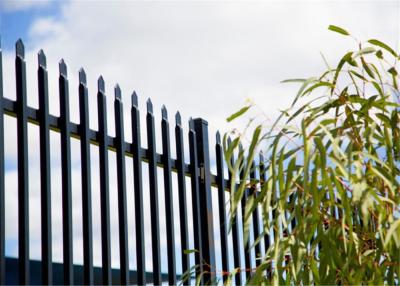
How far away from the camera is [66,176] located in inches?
107

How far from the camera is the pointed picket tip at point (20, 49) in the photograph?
267 centimetres

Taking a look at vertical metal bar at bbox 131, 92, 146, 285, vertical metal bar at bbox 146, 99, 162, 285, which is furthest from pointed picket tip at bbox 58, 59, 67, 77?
vertical metal bar at bbox 146, 99, 162, 285

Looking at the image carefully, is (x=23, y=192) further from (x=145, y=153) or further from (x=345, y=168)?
(x=345, y=168)

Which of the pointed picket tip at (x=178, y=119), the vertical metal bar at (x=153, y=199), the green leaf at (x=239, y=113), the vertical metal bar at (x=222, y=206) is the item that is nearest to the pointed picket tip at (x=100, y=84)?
the vertical metal bar at (x=153, y=199)

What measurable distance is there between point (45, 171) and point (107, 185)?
1.11 ft

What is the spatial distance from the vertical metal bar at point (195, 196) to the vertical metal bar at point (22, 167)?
1.07 m

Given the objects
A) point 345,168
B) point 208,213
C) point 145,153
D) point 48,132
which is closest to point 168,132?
point 145,153

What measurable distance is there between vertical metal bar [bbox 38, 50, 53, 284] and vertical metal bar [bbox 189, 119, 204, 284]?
964 mm

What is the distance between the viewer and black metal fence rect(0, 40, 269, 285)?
8.52ft

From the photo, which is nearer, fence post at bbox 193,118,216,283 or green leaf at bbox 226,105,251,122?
green leaf at bbox 226,105,251,122

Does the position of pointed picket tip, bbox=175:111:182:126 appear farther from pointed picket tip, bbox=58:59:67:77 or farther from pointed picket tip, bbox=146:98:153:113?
pointed picket tip, bbox=58:59:67:77

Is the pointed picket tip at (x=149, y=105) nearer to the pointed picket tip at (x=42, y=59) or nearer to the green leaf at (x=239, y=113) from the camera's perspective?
the pointed picket tip at (x=42, y=59)

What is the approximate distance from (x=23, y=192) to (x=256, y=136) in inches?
31.8

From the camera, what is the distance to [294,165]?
7.82 feet
